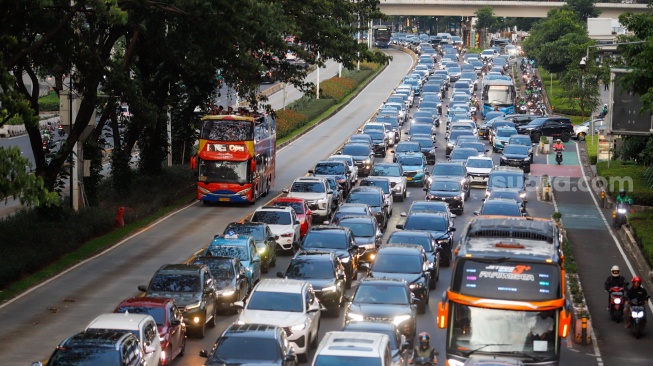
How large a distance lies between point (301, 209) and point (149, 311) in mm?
18675

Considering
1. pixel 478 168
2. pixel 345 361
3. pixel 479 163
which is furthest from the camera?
pixel 479 163

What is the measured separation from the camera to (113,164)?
2012 inches

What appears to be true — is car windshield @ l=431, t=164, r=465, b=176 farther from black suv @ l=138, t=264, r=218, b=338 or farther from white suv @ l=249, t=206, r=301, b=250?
black suv @ l=138, t=264, r=218, b=338

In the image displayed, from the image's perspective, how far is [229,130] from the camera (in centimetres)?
5025

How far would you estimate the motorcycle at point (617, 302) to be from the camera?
30.7 metres

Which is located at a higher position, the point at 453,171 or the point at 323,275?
the point at 453,171

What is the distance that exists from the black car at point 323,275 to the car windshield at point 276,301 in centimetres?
344

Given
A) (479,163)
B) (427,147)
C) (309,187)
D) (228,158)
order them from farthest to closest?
(427,147), (479,163), (228,158), (309,187)

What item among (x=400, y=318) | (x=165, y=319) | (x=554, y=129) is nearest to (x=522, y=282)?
(x=400, y=318)

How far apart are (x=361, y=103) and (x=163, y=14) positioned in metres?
64.2

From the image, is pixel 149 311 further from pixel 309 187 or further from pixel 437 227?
pixel 309 187

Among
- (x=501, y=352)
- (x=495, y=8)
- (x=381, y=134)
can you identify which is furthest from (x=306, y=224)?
(x=495, y=8)

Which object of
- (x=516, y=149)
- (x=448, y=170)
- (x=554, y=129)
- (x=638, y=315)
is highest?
(x=554, y=129)

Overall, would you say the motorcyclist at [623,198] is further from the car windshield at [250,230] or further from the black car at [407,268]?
the car windshield at [250,230]
